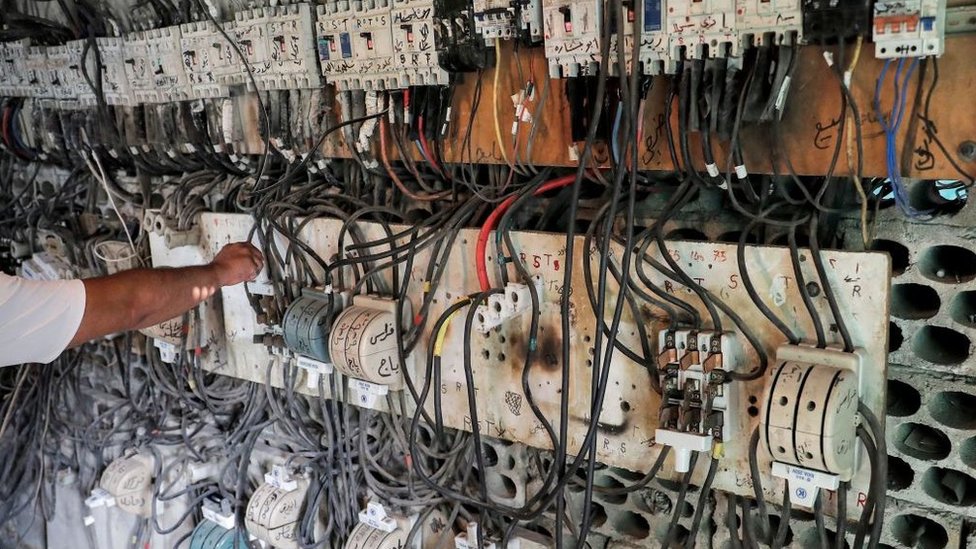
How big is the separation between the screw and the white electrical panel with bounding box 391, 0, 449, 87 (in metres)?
0.69

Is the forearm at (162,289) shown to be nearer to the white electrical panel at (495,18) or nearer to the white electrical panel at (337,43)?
the white electrical panel at (337,43)

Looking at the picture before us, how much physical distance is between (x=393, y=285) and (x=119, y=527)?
4.61ft

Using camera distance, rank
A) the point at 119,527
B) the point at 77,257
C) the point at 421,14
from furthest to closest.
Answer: the point at 119,527 → the point at 77,257 → the point at 421,14

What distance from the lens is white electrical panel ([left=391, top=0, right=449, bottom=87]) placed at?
1.18m

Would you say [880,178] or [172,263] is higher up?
[880,178]

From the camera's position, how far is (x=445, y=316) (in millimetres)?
1243

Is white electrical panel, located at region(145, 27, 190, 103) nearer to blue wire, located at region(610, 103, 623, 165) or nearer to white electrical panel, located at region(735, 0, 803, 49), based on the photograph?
blue wire, located at region(610, 103, 623, 165)

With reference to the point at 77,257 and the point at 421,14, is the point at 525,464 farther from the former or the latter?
the point at 77,257

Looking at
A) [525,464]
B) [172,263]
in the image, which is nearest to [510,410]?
[525,464]

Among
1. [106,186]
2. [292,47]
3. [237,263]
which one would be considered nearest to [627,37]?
[292,47]

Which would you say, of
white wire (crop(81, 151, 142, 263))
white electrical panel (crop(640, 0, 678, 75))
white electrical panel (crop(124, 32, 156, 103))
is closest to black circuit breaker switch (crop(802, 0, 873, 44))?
white electrical panel (crop(640, 0, 678, 75))

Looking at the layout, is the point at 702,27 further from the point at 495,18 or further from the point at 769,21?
the point at 495,18

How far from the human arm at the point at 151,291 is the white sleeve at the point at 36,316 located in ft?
0.08

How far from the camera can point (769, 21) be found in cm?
89
